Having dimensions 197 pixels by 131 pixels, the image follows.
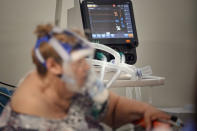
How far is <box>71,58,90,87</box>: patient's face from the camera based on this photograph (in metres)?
0.89

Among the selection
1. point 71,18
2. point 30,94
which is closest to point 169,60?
point 71,18

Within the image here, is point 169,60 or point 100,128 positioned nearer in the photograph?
point 100,128

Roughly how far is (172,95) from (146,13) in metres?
0.85

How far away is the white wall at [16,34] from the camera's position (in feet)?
8.51

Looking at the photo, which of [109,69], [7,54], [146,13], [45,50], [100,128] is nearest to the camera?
[45,50]

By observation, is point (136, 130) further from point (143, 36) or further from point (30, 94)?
point (143, 36)

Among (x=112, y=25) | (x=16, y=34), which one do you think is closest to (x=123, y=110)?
(x=112, y=25)

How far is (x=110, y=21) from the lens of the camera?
221 centimetres

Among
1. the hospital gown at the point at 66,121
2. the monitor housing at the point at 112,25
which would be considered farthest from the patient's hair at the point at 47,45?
the monitor housing at the point at 112,25

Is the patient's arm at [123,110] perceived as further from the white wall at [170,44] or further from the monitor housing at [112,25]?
the white wall at [170,44]

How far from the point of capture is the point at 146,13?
283cm

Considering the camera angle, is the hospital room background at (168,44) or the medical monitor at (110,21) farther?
the hospital room background at (168,44)

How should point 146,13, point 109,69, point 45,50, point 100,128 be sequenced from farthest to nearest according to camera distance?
point 146,13, point 109,69, point 100,128, point 45,50

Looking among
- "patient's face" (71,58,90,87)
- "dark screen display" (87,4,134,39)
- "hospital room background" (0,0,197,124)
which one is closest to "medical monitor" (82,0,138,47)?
"dark screen display" (87,4,134,39)
